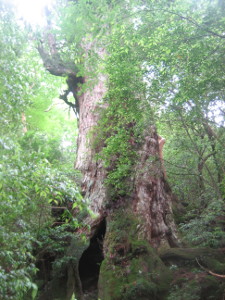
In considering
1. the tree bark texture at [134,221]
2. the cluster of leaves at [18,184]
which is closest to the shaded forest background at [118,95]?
the cluster of leaves at [18,184]

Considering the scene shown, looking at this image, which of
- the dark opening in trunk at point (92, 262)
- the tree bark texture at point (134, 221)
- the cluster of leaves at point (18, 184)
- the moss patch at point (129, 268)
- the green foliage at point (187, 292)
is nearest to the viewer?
the cluster of leaves at point (18, 184)

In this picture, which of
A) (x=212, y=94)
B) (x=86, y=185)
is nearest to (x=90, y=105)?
(x=86, y=185)

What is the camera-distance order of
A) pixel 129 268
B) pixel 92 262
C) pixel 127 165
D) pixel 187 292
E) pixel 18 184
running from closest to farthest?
pixel 18 184
pixel 187 292
pixel 129 268
pixel 127 165
pixel 92 262

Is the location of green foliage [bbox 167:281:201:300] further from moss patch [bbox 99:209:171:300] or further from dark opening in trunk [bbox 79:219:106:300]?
dark opening in trunk [bbox 79:219:106:300]

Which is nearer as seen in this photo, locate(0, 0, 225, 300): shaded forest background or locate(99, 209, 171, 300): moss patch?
locate(0, 0, 225, 300): shaded forest background

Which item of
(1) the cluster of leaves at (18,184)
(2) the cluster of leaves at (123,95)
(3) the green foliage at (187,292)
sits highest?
(2) the cluster of leaves at (123,95)

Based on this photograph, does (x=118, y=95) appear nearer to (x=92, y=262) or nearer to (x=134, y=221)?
(x=134, y=221)

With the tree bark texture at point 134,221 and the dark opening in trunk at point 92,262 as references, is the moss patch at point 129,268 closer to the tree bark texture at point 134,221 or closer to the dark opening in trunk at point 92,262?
the tree bark texture at point 134,221

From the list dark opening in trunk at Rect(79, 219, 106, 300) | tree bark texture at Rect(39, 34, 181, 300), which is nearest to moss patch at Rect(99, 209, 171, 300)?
tree bark texture at Rect(39, 34, 181, 300)

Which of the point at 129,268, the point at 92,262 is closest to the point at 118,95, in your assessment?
the point at 129,268

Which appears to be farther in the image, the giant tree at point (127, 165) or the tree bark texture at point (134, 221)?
the tree bark texture at point (134, 221)

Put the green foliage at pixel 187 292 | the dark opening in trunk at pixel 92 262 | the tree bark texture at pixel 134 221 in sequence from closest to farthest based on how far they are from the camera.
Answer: the green foliage at pixel 187 292 → the tree bark texture at pixel 134 221 → the dark opening in trunk at pixel 92 262

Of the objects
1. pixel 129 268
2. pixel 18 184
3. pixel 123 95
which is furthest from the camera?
pixel 123 95

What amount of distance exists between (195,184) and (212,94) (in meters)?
3.84
